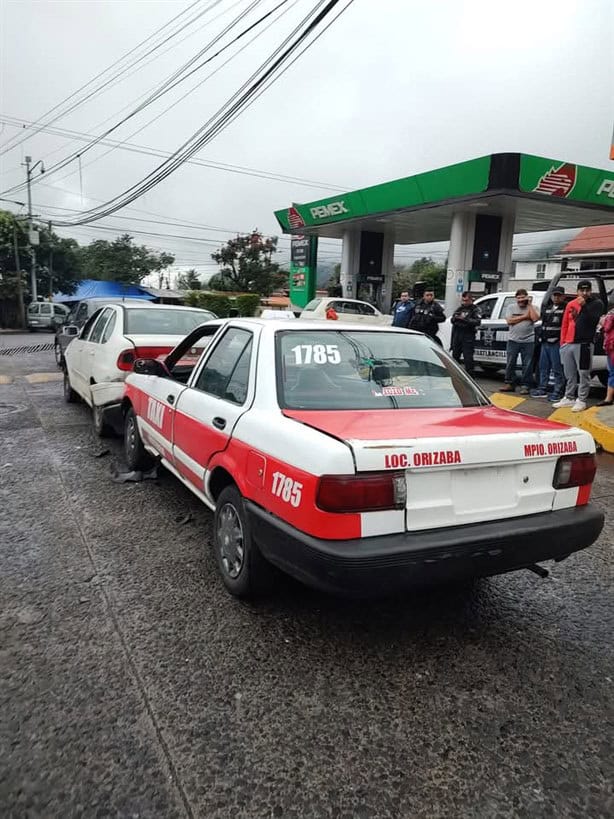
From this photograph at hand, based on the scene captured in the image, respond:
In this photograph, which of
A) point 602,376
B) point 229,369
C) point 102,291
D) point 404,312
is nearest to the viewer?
point 229,369

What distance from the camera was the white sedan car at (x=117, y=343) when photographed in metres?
6.08

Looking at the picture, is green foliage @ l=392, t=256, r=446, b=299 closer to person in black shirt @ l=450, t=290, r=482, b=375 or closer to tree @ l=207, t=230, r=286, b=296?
tree @ l=207, t=230, r=286, b=296

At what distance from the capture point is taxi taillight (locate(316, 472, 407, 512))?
7.71ft

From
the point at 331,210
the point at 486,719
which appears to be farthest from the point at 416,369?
the point at 331,210

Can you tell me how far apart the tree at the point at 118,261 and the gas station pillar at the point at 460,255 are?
39.4m

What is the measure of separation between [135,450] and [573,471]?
3.72 meters

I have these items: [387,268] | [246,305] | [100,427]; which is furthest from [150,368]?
[246,305]

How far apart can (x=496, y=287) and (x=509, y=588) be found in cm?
1680

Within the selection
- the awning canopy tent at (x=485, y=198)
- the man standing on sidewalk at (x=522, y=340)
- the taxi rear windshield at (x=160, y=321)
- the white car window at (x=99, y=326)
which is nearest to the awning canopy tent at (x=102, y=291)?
the awning canopy tent at (x=485, y=198)

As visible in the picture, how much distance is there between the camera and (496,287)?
1870 cm

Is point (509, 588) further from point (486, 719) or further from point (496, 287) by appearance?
point (496, 287)

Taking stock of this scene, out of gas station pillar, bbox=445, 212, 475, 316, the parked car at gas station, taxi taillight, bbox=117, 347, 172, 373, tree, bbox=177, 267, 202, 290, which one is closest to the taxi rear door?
taxi taillight, bbox=117, 347, 172, 373

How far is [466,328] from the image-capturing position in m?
10.4

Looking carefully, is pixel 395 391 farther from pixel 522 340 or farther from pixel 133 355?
pixel 522 340
